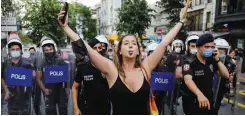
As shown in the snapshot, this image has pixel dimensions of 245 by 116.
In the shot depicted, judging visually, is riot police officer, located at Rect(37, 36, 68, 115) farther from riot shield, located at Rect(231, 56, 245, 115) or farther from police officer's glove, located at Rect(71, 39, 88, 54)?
riot shield, located at Rect(231, 56, 245, 115)

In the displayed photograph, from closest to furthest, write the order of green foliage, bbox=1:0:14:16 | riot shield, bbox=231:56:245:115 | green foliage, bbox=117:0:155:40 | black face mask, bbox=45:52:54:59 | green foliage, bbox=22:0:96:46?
black face mask, bbox=45:52:54:59 → riot shield, bbox=231:56:245:115 → green foliage, bbox=1:0:14:16 → green foliage, bbox=22:0:96:46 → green foliage, bbox=117:0:155:40

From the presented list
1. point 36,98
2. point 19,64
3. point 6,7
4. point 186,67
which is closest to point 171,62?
point 186,67

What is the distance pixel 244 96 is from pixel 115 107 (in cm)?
919

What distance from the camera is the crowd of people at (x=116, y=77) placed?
272 cm

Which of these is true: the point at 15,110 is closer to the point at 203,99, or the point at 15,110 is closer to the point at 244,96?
the point at 203,99

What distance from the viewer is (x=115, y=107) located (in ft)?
8.98

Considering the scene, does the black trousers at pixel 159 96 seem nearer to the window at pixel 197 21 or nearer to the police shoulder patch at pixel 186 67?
the police shoulder patch at pixel 186 67

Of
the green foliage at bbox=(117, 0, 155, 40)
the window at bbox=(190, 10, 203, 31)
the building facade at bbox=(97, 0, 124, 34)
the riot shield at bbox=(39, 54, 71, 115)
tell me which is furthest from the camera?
the building facade at bbox=(97, 0, 124, 34)

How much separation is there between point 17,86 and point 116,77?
2714mm

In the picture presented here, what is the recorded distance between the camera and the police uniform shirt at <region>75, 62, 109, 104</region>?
12.5 ft

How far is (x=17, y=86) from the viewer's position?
4973mm

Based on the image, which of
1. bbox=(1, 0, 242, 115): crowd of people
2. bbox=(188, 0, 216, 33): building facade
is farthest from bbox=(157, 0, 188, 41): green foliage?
bbox=(1, 0, 242, 115): crowd of people

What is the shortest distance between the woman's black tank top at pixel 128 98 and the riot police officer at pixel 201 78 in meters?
1.29

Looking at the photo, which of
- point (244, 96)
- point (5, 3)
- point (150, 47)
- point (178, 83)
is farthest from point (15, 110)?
point (5, 3)
